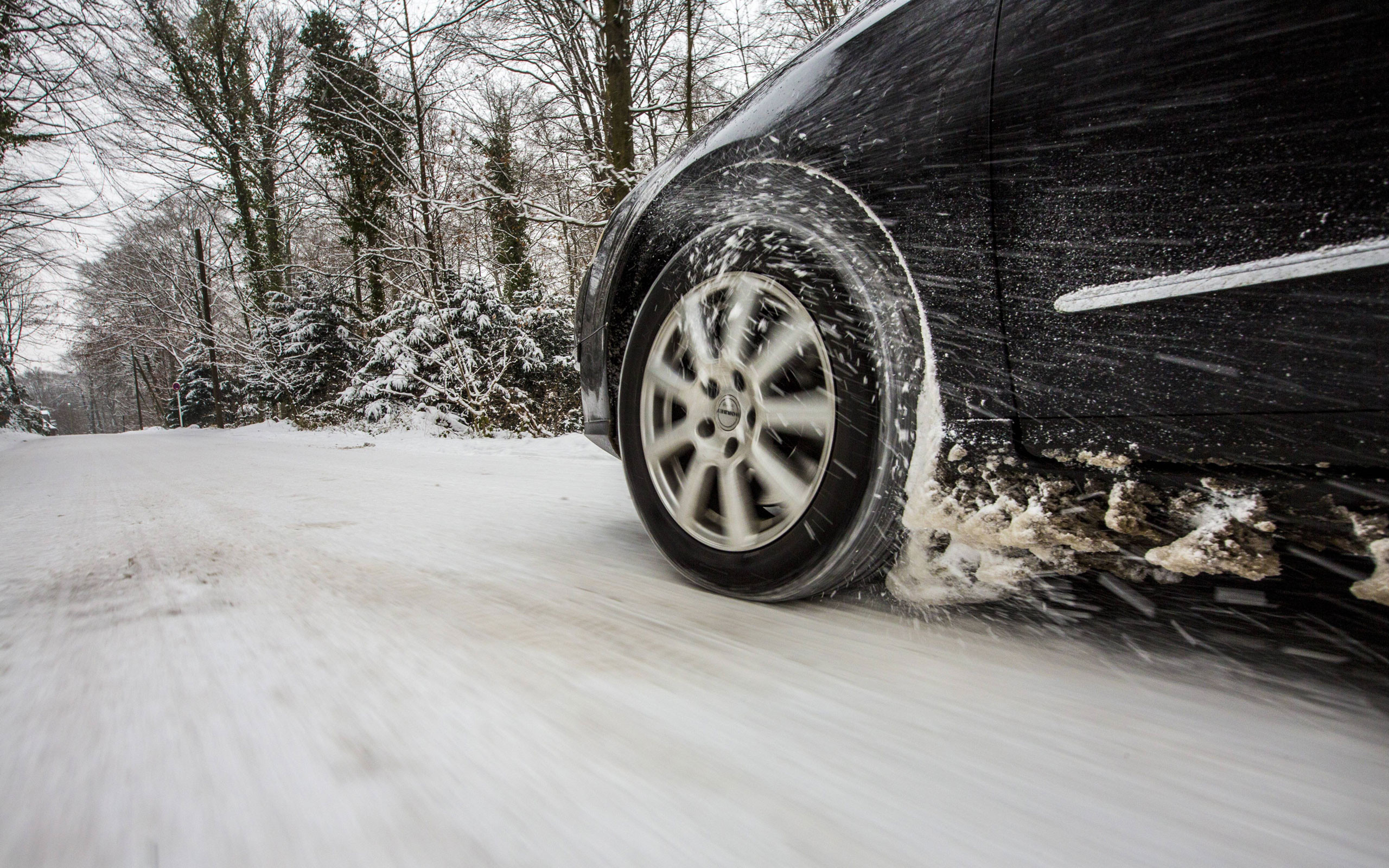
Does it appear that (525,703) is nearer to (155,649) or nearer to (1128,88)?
(155,649)

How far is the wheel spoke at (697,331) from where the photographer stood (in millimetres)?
1716

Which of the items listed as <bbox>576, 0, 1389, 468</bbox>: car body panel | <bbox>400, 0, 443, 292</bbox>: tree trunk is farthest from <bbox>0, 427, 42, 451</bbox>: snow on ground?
<bbox>576, 0, 1389, 468</bbox>: car body panel

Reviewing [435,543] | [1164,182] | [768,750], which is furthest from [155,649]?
[1164,182]

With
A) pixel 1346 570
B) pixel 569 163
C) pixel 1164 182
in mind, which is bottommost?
pixel 1346 570

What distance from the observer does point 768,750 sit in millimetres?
949

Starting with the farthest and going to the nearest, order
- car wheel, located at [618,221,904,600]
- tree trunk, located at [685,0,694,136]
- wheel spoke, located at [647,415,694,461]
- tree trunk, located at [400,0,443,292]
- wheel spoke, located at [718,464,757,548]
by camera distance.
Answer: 1. tree trunk, located at [400,0,443,292]
2. tree trunk, located at [685,0,694,136]
3. wheel spoke, located at [647,415,694,461]
4. wheel spoke, located at [718,464,757,548]
5. car wheel, located at [618,221,904,600]

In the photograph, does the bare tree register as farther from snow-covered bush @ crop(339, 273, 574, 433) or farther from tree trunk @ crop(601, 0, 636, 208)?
tree trunk @ crop(601, 0, 636, 208)

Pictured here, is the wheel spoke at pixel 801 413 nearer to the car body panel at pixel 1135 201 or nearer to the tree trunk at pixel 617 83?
the car body panel at pixel 1135 201

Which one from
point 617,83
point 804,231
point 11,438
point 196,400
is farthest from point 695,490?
point 196,400

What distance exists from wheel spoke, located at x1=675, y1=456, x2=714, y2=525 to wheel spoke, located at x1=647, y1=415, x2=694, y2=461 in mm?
63

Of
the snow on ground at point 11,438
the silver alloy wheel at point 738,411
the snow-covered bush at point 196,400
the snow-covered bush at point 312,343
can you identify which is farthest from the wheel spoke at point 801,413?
the snow-covered bush at point 196,400

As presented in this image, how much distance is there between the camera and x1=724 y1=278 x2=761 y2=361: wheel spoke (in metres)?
1.63

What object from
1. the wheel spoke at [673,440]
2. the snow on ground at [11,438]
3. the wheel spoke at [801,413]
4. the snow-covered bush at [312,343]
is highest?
the snow-covered bush at [312,343]

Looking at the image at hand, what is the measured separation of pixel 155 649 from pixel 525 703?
85cm
